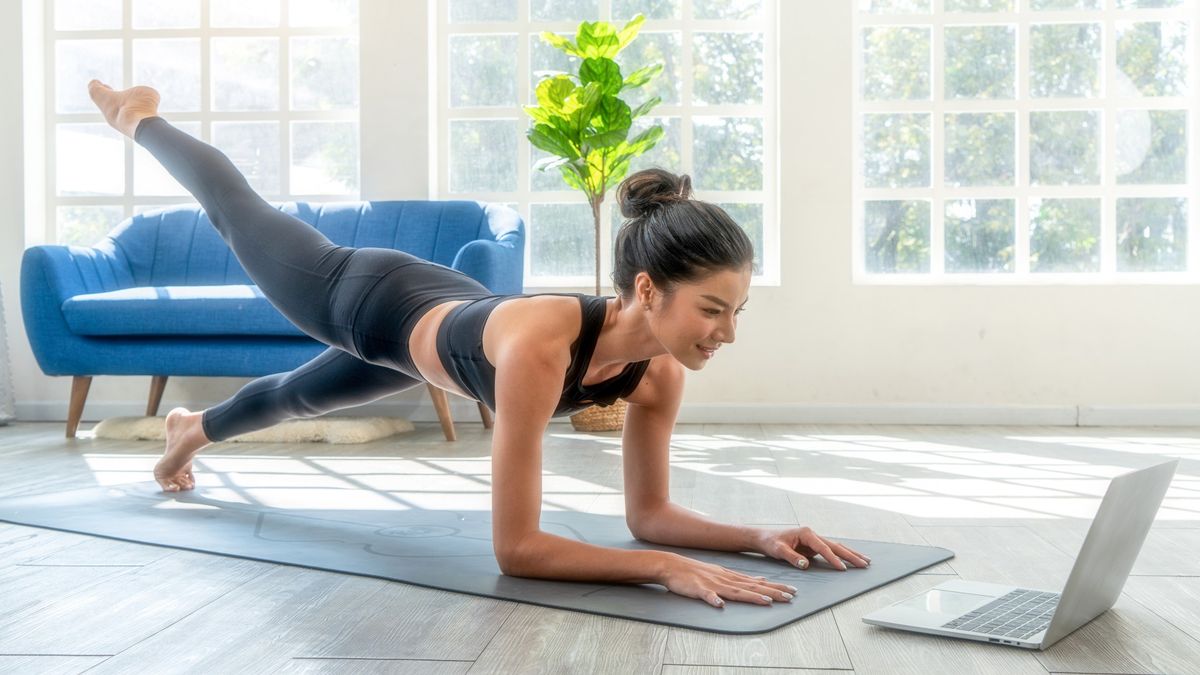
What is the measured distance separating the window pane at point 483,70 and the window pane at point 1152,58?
252cm

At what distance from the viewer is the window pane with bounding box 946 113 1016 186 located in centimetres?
488

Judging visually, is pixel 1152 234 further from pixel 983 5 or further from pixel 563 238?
pixel 563 238

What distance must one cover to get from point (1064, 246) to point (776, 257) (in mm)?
1242

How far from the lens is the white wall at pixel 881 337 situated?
469 cm

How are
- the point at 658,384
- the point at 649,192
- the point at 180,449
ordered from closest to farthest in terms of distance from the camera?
the point at 649,192 < the point at 658,384 < the point at 180,449

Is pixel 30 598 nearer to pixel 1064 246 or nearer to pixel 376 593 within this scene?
pixel 376 593

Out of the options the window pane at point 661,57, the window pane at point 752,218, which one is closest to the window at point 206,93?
the window pane at point 661,57

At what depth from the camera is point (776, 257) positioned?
4.90 m

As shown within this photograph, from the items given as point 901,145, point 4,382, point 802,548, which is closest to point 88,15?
point 4,382

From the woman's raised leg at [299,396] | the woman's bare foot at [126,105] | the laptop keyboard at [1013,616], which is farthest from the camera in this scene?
the woman's bare foot at [126,105]

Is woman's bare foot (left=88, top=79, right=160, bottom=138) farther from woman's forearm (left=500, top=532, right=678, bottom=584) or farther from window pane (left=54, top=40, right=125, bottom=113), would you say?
window pane (left=54, top=40, right=125, bottom=113)

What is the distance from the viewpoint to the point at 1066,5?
15.9 ft

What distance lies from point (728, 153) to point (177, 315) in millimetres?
2410

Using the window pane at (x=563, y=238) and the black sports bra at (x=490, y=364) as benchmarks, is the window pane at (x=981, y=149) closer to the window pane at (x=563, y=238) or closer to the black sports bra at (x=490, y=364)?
the window pane at (x=563, y=238)
